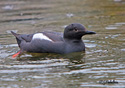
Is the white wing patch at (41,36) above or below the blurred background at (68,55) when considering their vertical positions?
above

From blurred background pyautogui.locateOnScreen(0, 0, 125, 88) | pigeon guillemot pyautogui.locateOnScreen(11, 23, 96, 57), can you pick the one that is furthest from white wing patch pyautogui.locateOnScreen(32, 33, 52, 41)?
blurred background pyautogui.locateOnScreen(0, 0, 125, 88)

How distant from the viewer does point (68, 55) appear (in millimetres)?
8688

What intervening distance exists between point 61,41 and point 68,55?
1.51 ft

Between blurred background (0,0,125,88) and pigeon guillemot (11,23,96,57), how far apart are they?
188 millimetres

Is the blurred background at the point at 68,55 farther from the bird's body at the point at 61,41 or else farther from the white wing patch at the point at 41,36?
the white wing patch at the point at 41,36

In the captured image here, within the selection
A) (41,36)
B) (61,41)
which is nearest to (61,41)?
(61,41)

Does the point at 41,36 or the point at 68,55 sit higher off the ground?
the point at 41,36

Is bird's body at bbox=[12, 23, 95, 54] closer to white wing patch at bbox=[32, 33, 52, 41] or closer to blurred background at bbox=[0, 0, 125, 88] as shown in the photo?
white wing patch at bbox=[32, 33, 52, 41]

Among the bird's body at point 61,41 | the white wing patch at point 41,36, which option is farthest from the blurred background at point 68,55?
the white wing patch at point 41,36

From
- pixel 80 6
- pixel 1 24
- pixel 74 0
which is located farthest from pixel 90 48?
pixel 74 0

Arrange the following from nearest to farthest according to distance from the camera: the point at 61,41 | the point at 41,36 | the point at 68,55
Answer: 1. the point at 68,55
2. the point at 61,41
3. the point at 41,36

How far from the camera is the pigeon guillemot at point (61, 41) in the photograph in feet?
28.9

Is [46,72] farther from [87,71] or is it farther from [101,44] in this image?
[101,44]

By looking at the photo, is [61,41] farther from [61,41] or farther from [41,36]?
[41,36]
